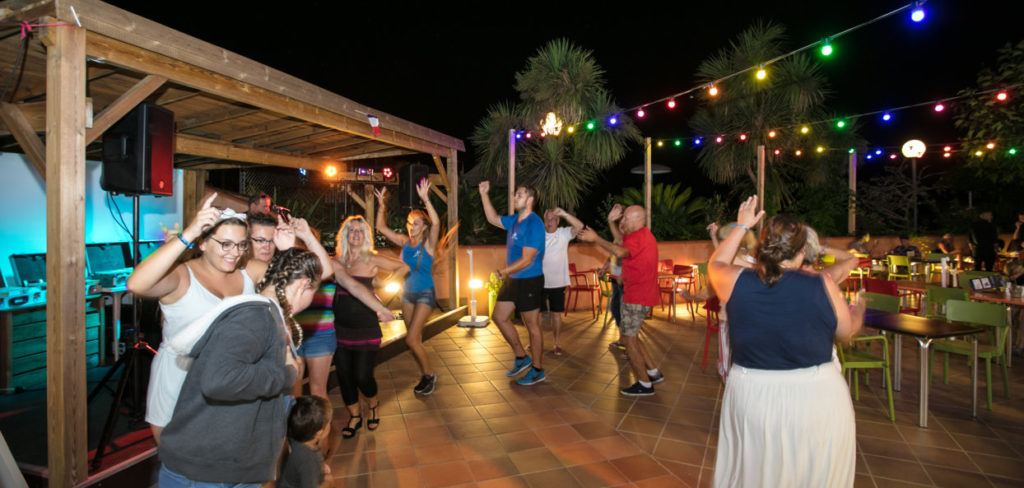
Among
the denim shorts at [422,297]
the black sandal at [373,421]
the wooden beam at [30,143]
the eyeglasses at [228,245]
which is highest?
the wooden beam at [30,143]

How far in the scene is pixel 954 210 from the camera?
16484mm

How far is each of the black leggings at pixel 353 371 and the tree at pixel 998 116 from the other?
10112mm

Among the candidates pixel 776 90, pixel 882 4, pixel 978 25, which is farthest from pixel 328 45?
pixel 978 25

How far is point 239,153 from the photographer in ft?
23.3

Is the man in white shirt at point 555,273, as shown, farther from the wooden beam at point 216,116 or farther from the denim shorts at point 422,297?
the wooden beam at point 216,116

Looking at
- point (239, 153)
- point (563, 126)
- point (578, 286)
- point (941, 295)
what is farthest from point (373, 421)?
point (563, 126)

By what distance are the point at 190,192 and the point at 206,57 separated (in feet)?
19.6

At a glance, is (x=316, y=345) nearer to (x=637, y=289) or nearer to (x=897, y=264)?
(x=637, y=289)

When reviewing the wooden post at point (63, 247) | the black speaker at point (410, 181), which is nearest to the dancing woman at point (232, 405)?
the wooden post at point (63, 247)

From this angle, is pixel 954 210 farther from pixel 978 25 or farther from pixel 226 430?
pixel 226 430

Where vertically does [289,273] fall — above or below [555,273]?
above

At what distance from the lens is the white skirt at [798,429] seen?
206 cm

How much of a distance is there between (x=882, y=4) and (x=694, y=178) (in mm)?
8896

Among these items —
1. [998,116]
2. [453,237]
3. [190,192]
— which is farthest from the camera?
[998,116]
